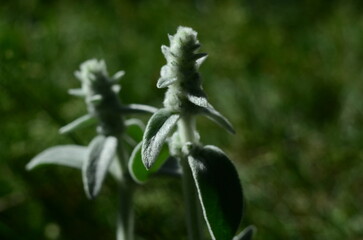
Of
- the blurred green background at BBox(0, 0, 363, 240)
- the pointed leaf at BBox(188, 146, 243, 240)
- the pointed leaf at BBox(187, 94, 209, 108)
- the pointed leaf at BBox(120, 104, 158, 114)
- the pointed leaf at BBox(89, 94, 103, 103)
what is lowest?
the pointed leaf at BBox(188, 146, 243, 240)

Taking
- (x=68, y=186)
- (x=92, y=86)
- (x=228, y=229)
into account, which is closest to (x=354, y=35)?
(x=68, y=186)

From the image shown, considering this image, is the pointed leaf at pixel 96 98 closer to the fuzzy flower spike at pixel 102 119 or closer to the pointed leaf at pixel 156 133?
the fuzzy flower spike at pixel 102 119

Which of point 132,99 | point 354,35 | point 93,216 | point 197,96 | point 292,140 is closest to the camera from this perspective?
point 197,96

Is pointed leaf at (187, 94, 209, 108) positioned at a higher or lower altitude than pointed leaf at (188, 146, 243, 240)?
higher

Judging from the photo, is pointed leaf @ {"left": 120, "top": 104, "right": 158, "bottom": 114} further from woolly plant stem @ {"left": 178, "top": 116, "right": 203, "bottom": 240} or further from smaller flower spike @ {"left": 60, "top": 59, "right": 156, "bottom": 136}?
woolly plant stem @ {"left": 178, "top": 116, "right": 203, "bottom": 240}

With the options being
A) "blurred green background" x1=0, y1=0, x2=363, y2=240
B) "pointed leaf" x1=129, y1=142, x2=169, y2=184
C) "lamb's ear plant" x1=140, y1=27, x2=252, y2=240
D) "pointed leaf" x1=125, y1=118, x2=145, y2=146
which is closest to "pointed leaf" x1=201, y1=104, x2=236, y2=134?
"lamb's ear plant" x1=140, y1=27, x2=252, y2=240

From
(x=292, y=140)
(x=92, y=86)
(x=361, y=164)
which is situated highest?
(x=292, y=140)

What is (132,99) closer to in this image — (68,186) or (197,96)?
(68,186)
